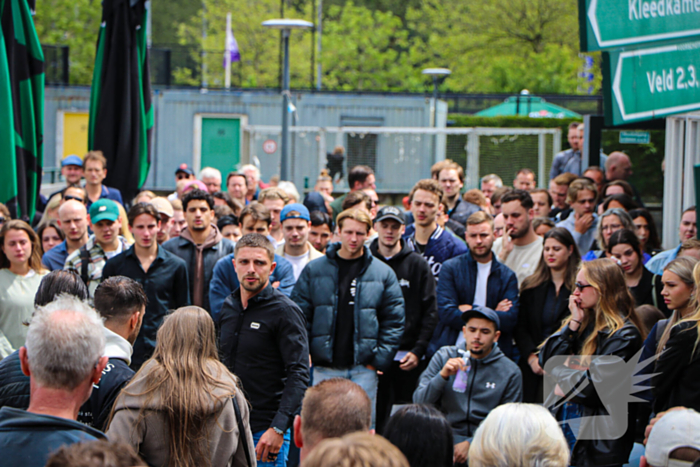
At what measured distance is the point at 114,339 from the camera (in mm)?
3689

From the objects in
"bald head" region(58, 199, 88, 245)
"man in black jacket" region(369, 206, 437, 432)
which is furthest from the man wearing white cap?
"bald head" region(58, 199, 88, 245)

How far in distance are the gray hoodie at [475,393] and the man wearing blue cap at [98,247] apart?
265cm

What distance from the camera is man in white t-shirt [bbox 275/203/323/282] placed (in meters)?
6.30

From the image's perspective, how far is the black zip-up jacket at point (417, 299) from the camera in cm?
625

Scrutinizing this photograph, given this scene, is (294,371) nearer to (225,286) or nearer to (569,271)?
(225,286)

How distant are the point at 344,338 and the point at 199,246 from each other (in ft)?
5.20

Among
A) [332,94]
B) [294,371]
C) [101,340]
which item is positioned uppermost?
[332,94]

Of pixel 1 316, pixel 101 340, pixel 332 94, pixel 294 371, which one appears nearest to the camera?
pixel 101 340

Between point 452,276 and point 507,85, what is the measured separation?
27.1 meters

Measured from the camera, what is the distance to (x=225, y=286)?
5.82 metres

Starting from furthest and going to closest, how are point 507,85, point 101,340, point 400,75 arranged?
point 400,75
point 507,85
point 101,340

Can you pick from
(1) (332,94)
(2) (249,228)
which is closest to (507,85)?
(1) (332,94)

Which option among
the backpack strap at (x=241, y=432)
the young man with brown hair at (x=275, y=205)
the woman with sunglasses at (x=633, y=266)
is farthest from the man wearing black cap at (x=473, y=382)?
the young man with brown hair at (x=275, y=205)

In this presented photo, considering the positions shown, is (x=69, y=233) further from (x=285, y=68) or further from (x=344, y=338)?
(x=285, y=68)
